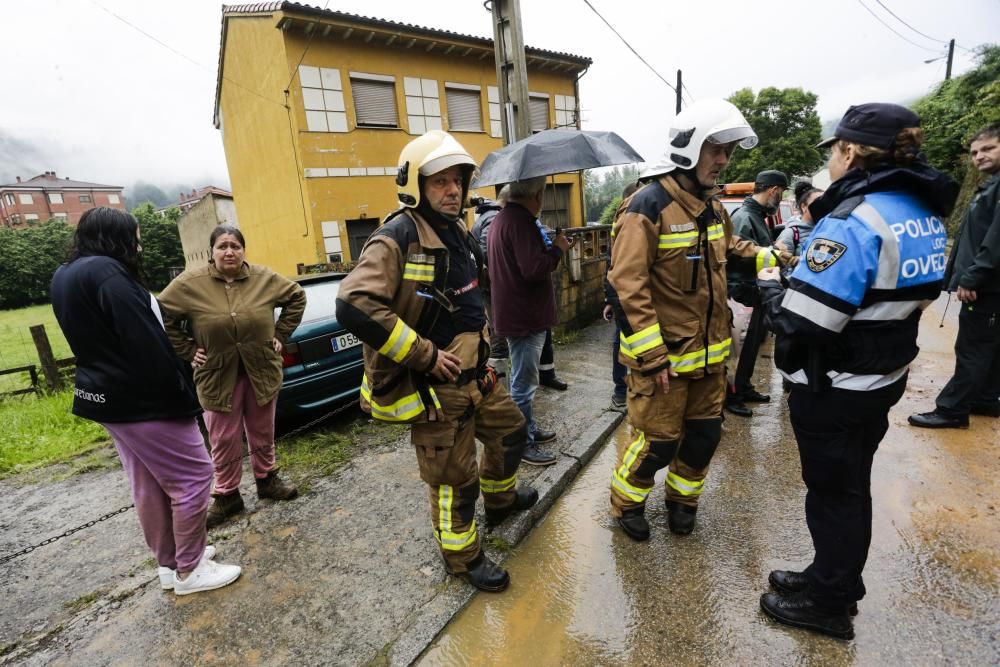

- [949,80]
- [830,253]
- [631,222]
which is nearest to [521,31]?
[631,222]

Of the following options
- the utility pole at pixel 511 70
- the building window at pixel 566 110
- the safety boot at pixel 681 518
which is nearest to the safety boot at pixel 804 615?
the safety boot at pixel 681 518

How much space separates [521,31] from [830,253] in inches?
206

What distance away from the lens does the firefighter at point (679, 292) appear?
7.50 feet

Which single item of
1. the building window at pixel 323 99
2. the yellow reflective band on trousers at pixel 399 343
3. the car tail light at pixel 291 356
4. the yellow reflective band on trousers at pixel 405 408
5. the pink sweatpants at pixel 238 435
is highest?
the building window at pixel 323 99

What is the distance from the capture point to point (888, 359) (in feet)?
5.69

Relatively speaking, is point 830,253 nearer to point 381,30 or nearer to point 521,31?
point 521,31

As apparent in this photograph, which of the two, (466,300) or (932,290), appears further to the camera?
(466,300)

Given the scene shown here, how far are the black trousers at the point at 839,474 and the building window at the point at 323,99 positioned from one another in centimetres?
1390

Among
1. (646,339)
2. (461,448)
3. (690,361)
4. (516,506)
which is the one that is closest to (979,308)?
(690,361)

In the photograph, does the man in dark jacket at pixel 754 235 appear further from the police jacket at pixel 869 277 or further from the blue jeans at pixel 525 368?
the police jacket at pixel 869 277

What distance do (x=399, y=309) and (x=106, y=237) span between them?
1372 mm

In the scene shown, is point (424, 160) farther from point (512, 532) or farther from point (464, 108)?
point (464, 108)

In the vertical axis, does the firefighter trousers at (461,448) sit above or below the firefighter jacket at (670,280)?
below

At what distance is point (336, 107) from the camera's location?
43.1 feet
